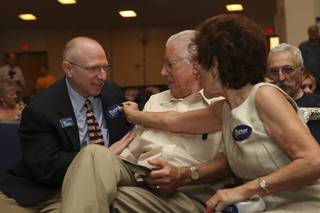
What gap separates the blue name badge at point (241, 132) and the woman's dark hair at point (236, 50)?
0.16 metres

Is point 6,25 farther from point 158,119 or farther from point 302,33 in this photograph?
point 158,119

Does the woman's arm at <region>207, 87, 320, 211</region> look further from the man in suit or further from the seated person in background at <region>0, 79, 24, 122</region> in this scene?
the seated person in background at <region>0, 79, 24, 122</region>

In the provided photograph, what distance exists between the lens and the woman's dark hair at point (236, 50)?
197cm

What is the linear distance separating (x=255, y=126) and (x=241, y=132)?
0.06 meters

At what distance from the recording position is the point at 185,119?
8.27ft

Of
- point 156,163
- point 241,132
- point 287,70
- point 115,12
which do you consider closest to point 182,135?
point 156,163

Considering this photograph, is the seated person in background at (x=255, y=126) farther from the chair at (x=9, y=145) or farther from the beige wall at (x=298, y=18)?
the beige wall at (x=298, y=18)

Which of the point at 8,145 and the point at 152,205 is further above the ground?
the point at 8,145

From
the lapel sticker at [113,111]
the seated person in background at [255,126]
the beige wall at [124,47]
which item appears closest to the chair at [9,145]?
the lapel sticker at [113,111]

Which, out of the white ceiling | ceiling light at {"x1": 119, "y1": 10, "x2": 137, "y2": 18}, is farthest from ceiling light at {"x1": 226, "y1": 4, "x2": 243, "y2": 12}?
ceiling light at {"x1": 119, "y1": 10, "x2": 137, "y2": 18}

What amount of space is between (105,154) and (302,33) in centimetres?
619

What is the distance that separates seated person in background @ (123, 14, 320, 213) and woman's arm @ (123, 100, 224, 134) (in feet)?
0.78

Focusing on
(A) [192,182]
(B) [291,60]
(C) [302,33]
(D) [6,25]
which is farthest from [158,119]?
(D) [6,25]

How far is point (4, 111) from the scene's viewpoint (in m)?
6.09
